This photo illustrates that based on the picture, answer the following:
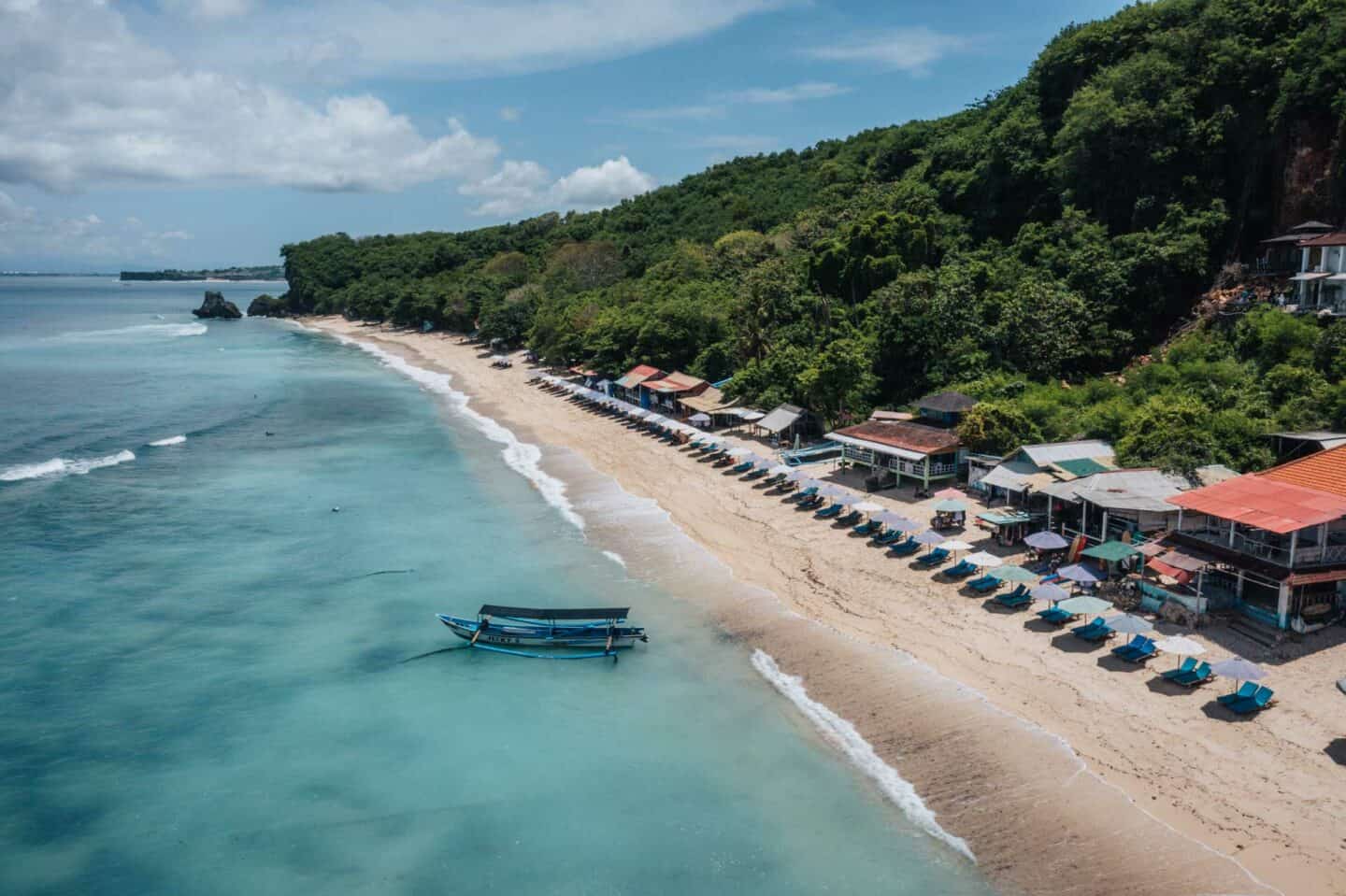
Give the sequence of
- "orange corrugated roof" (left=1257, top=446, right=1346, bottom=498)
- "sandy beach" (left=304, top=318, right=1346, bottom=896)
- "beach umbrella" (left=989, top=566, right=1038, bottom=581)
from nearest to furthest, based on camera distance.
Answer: "sandy beach" (left=304, top=318, right=1346, bottom=896) → "orange corrugated roof" (left=1257, top=446, right=1346, bottom=498) → "beach umbrella" (left=989, top=566, right=1038, bottom=581)

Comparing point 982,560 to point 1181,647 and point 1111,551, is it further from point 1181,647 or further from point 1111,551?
point 1181,647

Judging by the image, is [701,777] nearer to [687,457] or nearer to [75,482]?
[687,457]

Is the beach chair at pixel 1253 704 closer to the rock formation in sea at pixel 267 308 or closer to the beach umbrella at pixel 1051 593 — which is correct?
the beach umbrella at pixel 1051 593

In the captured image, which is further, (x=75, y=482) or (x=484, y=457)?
(x=484, y=457)

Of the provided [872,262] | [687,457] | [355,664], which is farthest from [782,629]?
[872,262]

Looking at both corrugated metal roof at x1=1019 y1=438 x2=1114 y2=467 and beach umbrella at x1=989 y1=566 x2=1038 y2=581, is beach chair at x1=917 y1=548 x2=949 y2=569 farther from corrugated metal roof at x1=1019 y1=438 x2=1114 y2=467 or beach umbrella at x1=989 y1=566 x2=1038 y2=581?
corrugated metal roof at x1=1019 y1=438 x2=1114 y2=467

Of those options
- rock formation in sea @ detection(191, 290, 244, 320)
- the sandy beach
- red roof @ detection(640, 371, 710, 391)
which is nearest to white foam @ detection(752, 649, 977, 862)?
the sandy beach
